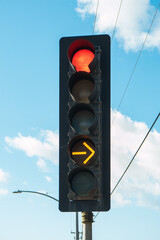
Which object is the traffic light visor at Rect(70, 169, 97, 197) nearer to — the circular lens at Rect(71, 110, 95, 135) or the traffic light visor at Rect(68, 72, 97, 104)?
the circular lens at Rect(71, 110, 95, 135)

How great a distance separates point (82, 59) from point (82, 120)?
0.60 metres

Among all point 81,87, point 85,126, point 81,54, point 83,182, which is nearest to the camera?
point 83,182

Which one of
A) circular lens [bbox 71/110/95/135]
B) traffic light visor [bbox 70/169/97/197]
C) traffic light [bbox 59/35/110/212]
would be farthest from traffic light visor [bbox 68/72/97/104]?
traffic light visor [bbox 70/169/97/197]

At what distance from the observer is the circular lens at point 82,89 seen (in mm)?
4250

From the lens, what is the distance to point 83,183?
4.01 m

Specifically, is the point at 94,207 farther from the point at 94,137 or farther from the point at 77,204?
the point at 94,137

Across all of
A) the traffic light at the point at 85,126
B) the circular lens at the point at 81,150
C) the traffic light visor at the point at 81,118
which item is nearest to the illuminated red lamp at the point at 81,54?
the traffic light at the point at 85,126

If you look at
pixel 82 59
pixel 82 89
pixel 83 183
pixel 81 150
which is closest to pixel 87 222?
pixel 83 183

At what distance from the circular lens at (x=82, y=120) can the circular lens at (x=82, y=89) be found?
0.45ft

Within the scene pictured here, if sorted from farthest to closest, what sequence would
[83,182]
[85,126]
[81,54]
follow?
1. [81,54]
2. [85,126]
3. [83,182]

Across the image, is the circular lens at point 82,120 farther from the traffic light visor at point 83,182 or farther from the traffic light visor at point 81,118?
the traffic light visor at point 83,182

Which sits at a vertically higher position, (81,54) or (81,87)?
Answer: (81,54)

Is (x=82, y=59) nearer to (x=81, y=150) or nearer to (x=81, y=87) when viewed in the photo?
(x=81, y=87)

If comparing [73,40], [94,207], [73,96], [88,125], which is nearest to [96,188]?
[94,207]
